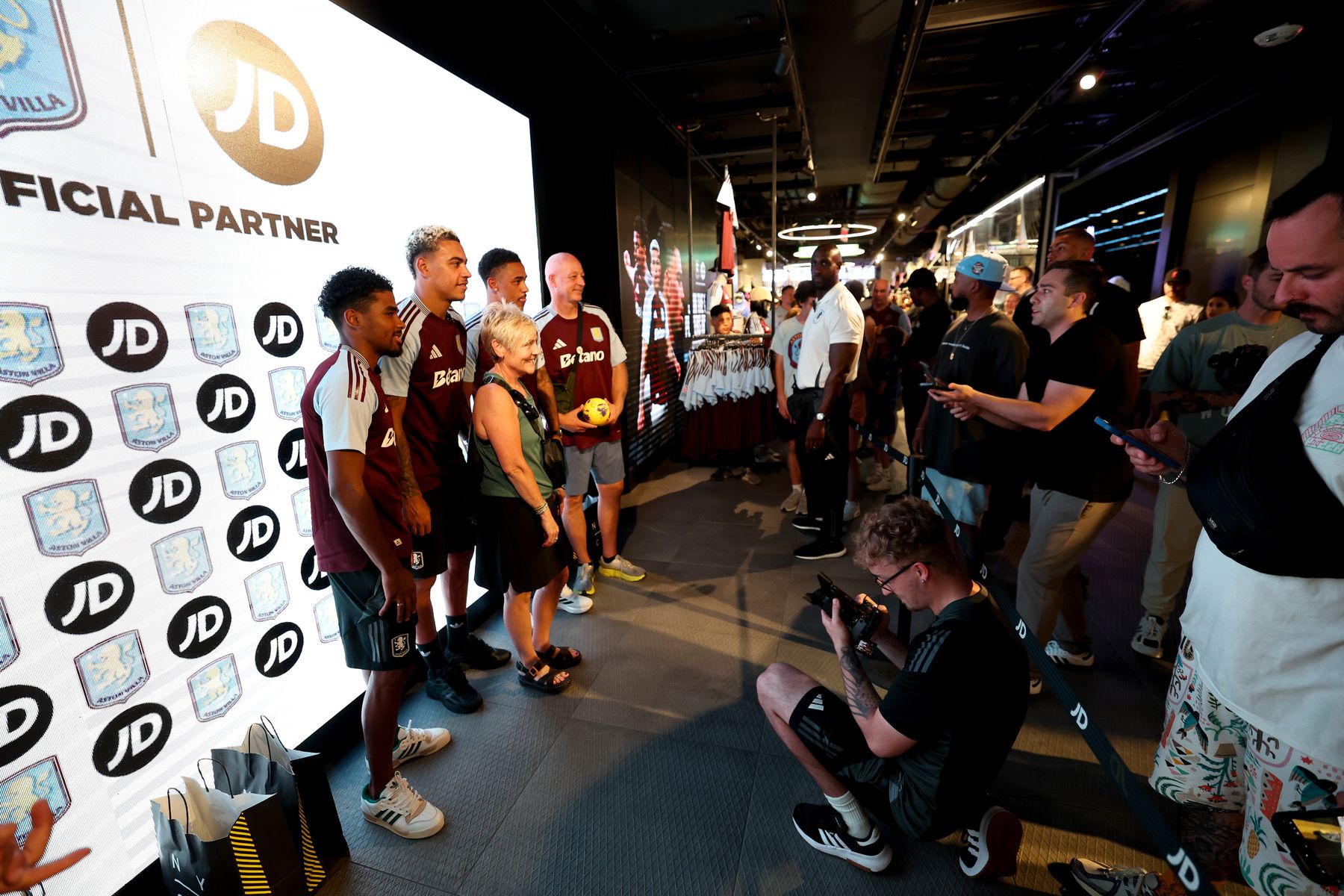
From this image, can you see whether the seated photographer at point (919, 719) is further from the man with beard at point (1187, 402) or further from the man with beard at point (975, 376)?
the man with beard at point (1187, 402)

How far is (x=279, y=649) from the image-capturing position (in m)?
1.92

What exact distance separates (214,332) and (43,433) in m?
0.50

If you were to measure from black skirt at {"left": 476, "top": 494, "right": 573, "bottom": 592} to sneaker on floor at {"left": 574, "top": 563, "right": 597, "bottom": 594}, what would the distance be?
96 cm

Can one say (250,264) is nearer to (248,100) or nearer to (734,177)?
(248,100)

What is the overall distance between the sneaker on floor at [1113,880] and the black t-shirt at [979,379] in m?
1.40

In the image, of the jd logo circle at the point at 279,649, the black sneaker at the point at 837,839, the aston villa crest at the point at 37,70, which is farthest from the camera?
the jd logo circle at the point at 279,649

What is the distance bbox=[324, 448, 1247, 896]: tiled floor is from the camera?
1670mm

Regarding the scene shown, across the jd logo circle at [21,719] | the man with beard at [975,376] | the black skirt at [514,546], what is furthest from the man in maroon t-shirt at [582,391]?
the jd logo circle at [21,719]

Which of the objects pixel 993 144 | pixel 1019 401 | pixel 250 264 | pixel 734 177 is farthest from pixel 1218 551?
pixel 734 177

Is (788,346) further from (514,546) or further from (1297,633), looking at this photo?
(1297,633)

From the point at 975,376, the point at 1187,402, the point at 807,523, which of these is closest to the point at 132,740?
the point at 975,376

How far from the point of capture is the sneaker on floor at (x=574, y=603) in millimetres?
3160

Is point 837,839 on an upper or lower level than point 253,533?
lower

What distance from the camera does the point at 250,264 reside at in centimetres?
177
